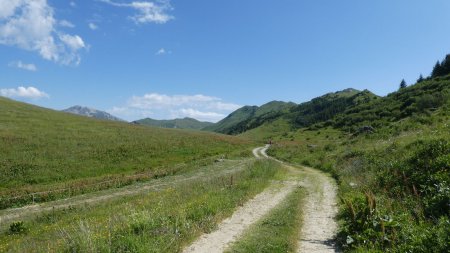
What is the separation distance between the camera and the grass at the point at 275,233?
41.3ft

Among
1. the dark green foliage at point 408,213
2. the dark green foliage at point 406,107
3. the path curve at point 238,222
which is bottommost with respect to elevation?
the path curve at point 238,222

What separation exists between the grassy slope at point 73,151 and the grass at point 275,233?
28555mm

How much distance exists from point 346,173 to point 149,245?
23384 millimetres

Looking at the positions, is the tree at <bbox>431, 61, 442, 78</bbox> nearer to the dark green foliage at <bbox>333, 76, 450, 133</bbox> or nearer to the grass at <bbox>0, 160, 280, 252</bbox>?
the dark green foliage at <bbox>333, 76, 450, 133</bbox>

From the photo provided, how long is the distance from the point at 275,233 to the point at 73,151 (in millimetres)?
52877

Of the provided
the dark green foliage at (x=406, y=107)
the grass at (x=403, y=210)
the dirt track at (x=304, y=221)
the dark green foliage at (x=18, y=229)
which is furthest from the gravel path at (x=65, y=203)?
the dark green foliage at (x=406, y=107)

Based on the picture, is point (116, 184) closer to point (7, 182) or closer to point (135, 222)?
point (7, 182)

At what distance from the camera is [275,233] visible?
14.4m

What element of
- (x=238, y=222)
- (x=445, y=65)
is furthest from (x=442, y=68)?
(x=238, y=222)

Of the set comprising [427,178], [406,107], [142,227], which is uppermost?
[406,107]

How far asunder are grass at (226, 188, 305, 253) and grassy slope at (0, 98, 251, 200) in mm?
28555

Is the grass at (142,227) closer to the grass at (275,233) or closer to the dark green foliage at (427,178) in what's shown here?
the grass at (275,233)

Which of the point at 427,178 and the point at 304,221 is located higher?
the point at 427,178

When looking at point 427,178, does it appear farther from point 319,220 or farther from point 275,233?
point 275,233
